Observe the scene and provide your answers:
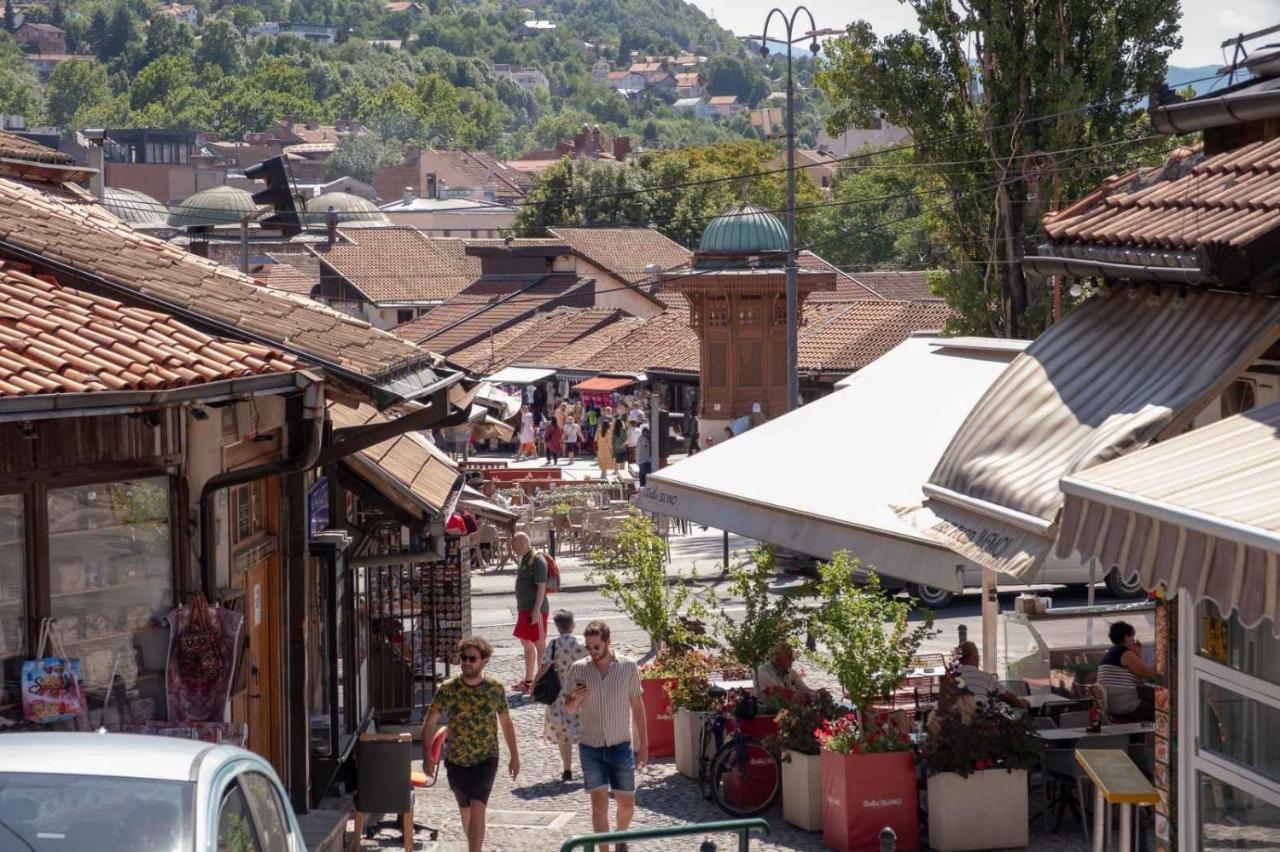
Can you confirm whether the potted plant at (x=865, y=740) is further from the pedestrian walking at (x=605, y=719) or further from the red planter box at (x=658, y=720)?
the red planter box at (x=658, y=720)

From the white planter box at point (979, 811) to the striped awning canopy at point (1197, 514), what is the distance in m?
4.95

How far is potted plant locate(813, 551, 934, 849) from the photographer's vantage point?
1159cm

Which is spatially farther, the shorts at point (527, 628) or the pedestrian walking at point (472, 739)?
the shorts at point (527, 628)

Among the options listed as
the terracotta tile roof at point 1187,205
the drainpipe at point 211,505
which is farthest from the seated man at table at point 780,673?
the drainpipe at point 211,505

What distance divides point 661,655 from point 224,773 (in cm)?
919

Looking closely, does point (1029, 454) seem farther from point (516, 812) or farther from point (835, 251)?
point (835, 251)

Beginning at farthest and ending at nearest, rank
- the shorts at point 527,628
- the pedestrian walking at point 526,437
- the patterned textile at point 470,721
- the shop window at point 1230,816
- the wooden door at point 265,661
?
the pedestrian walking at point 526,437
the shorts at point 527,628
the patterned textile at point 470,721
the wooden door at point 265,661
the shop window at point 1230,816

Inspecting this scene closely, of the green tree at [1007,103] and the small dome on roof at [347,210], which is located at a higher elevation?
the small dome on roof at [347,210]

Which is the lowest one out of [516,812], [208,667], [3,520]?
[516,812]

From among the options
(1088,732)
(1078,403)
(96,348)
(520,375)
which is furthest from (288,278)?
(1078,403)

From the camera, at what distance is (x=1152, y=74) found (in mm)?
30406

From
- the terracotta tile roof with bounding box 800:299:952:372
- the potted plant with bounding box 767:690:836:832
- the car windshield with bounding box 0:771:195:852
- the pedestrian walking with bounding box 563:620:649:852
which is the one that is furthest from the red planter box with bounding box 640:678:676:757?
the terracotta tile roof with bounding box 800:299:952:372

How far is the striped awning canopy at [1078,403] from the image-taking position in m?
7.46

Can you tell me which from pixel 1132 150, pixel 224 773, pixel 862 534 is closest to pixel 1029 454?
pixel 862 534
